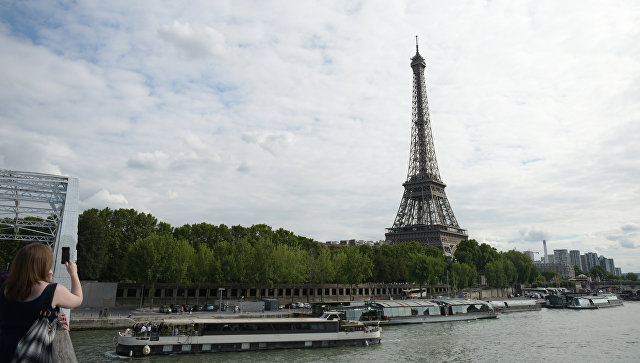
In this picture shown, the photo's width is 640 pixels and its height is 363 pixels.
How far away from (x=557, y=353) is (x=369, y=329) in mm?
15887

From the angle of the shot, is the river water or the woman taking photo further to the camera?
the river water

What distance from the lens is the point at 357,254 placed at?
85562 millimetres

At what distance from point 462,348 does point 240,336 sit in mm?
19262

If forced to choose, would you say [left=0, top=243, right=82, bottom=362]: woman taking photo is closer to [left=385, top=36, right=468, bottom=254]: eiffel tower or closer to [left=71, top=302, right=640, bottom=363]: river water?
[left=71, top=302, right=640, bottom=363]: river water

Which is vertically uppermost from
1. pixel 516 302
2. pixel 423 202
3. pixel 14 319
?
pixel 423 202

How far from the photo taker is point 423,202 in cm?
13725

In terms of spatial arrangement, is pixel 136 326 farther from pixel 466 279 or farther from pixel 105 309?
pixel 466 279

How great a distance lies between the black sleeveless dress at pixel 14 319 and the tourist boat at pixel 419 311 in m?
51.0

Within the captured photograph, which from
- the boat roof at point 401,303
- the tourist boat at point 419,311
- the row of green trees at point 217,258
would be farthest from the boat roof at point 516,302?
the boat roof at point 401,303

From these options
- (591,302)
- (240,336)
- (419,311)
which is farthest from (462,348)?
(591,302)

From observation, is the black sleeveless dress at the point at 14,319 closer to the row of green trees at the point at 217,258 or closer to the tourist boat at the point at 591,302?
the row of green trees at the point at 217,258

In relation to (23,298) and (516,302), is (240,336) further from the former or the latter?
(516,302)

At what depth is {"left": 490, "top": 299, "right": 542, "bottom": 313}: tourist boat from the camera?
7662cm

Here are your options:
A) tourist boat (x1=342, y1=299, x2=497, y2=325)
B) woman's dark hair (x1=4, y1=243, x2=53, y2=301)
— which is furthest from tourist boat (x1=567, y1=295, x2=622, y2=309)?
woman's dark hair (x1=4, y1=243, x2=53, y2=301)
